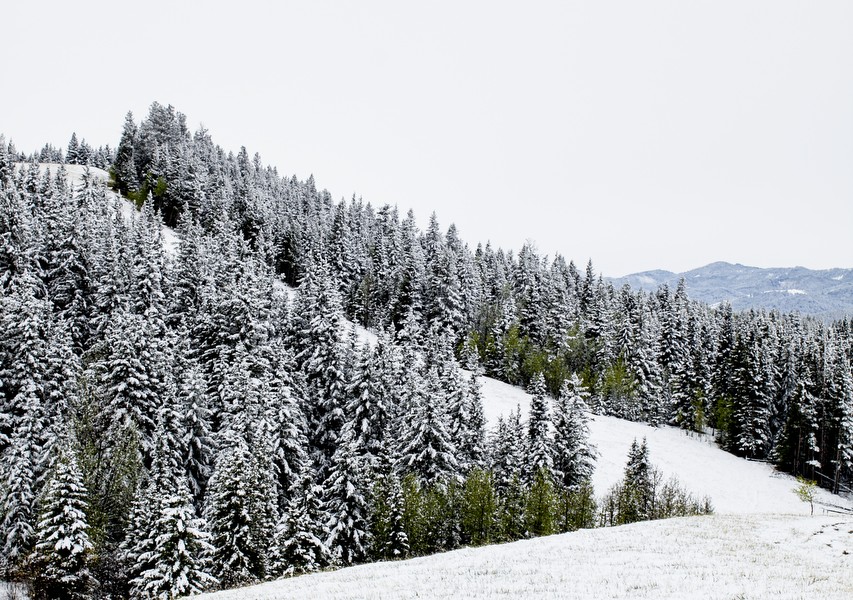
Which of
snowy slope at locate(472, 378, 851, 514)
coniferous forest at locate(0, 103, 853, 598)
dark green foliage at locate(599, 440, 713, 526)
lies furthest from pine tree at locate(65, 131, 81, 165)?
dark green foliage at locate(599, 440, 713, 526)

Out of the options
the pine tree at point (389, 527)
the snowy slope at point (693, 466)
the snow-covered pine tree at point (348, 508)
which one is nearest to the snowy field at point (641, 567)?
the pine tree at point (389, 527)

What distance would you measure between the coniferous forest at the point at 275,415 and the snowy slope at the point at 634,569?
9.87 metres

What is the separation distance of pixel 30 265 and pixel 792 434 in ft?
307

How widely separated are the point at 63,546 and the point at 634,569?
88.7ft

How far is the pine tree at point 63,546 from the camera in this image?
26.0 m

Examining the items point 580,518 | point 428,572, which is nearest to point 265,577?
point 428,572

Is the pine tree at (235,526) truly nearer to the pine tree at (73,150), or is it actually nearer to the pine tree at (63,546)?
the pine tree at (63,546)

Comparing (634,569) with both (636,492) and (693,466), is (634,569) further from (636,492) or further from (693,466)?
(693,466)

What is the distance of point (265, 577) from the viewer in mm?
26531

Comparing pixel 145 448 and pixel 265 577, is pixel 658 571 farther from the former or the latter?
pixel 145 448

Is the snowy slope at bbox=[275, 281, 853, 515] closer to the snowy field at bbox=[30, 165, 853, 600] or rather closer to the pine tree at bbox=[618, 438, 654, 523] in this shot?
the pine tree at bbox=[618, 438, 654, 523]

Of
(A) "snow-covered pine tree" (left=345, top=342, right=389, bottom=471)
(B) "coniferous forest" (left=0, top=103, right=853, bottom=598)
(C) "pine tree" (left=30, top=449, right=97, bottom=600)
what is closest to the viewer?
(C) "pine tree" (left=30, top=449, right=97, bottom=600)

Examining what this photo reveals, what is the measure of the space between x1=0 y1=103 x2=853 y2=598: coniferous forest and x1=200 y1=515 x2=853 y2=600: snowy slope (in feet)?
32.4

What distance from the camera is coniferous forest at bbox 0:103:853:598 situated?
2859 centimetres
